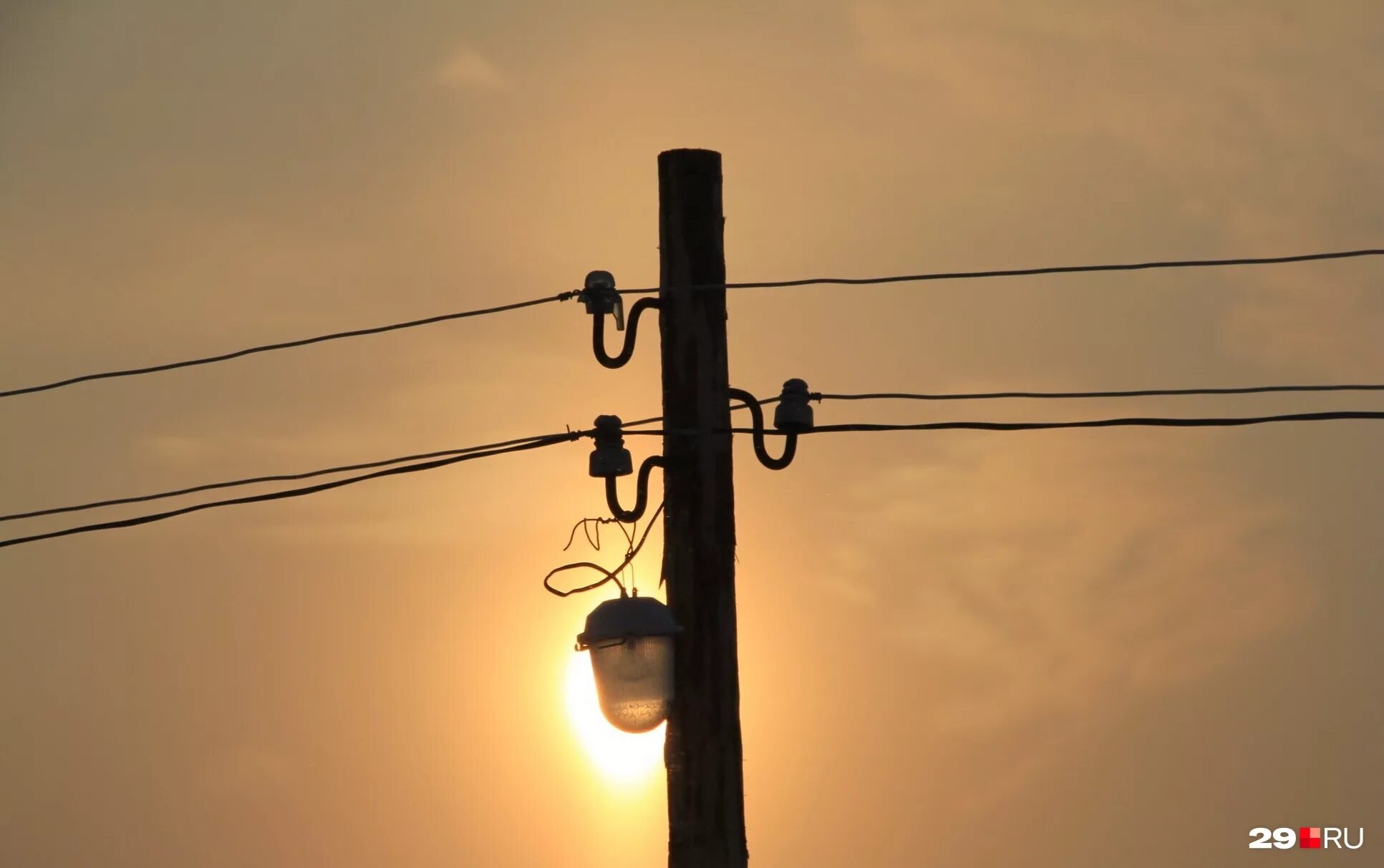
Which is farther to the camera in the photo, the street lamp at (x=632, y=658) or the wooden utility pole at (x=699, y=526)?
the wooden utility pole at (x=699, y=526)

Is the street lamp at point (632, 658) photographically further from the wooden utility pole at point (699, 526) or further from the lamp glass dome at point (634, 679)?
the wooden utility pole at point (699, 526)

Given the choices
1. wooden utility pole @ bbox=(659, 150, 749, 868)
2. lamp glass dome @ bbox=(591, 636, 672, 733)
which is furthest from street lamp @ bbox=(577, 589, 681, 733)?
wooden utility pole @ bbox=(659, 150, 749, 868)

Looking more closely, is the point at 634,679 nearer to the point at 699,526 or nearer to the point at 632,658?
the point at 632,658

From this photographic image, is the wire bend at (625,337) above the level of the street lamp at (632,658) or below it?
above

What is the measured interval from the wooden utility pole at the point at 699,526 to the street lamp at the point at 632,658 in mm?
113

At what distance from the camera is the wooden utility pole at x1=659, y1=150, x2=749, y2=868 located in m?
10.1

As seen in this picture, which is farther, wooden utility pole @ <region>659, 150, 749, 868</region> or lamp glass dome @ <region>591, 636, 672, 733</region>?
wooden utility pole @ <region>659, 150, 749, 868</region>

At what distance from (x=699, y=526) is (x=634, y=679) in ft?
2.97

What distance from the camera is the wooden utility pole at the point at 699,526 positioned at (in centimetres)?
1011

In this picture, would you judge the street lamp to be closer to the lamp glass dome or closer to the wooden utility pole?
the lamp glass dome

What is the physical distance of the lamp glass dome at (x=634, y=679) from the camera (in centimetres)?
995

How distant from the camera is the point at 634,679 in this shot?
9961 millimetres

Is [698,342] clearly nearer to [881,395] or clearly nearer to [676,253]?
[676,253]

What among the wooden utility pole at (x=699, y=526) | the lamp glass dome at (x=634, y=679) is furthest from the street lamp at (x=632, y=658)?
the wooden utility pole at (x=699, y=526)
